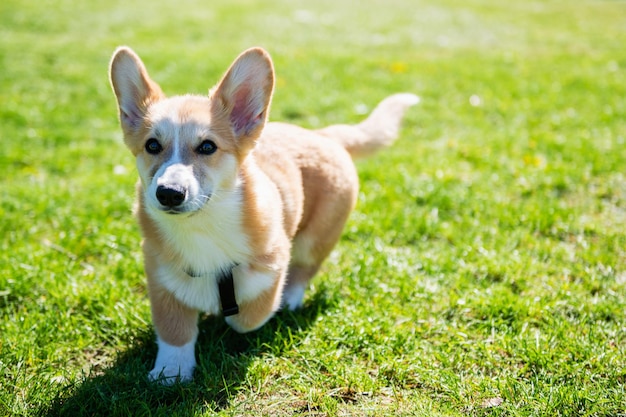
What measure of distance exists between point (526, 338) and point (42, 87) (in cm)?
676

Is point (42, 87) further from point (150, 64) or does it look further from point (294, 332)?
point (294, 332)

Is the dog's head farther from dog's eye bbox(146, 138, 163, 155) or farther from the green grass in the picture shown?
the green grass

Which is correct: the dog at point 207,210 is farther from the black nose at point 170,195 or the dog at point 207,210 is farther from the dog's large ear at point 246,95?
the black nose at point 170,195

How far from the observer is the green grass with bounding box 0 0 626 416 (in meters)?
2.98

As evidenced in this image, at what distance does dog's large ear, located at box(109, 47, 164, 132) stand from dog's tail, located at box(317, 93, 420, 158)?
1.35 meters

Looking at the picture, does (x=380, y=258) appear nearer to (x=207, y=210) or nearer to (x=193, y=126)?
(x=207, y=210)

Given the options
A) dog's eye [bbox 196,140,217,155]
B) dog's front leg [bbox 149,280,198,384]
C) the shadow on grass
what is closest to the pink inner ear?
dog's eye [bbox 196,140,217,155]

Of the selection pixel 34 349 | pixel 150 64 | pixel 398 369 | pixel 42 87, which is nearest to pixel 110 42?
pixel 150 64

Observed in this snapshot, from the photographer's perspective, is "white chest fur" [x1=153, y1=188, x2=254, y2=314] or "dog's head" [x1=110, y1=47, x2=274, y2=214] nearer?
"dog's head" [x1=110, y1=47, x2=274, y2=214]

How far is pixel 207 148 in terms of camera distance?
3.07 m

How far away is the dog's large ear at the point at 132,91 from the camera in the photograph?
127 inches

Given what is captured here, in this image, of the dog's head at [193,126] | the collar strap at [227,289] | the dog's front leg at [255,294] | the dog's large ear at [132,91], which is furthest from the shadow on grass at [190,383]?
the dog's large ear at [132,91]

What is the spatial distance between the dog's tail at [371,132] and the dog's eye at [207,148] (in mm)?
1276

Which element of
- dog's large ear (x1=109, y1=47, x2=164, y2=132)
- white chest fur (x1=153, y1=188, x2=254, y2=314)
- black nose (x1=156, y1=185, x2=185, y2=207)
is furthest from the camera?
dog's large ear (x1=109, y1=47, x2=164, y2=132)
